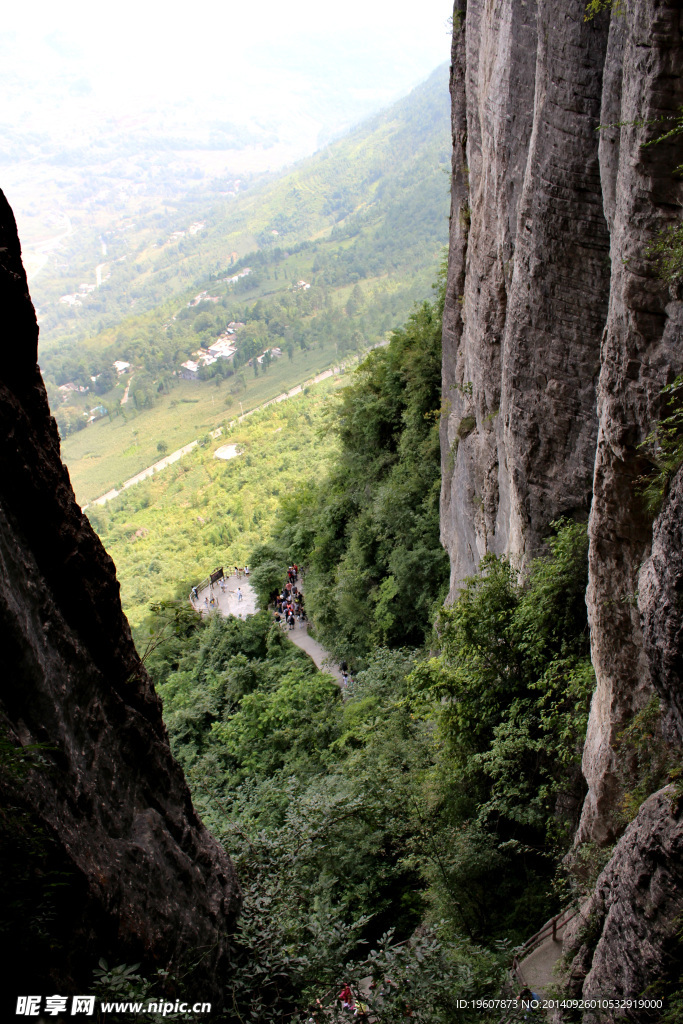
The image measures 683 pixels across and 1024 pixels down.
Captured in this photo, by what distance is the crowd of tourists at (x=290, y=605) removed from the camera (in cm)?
2661

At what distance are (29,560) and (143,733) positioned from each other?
2362mm

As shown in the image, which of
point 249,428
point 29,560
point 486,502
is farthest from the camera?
point 249,428

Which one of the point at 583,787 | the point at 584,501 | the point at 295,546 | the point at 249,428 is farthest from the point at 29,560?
the point at 249,428

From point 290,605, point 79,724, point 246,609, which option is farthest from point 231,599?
point 79,724

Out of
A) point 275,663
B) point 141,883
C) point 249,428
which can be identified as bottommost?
point 249,428

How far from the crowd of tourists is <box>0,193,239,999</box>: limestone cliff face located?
19.0 m

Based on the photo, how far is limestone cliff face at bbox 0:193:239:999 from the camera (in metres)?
5.40

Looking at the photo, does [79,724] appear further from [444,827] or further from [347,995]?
[444,827]

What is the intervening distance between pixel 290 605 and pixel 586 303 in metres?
19.9

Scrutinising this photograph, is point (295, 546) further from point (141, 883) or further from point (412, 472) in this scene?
point (141, 883)

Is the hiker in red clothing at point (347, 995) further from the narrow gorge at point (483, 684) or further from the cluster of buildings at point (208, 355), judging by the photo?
the cluster of buildings at point (208, 355)

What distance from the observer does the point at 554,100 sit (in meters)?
8.56

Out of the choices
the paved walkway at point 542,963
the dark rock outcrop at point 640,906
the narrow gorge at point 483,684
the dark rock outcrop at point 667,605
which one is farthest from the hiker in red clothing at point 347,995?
the dark rock outcrop at point 667,605

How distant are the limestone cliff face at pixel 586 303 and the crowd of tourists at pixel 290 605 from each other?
14627 mm
